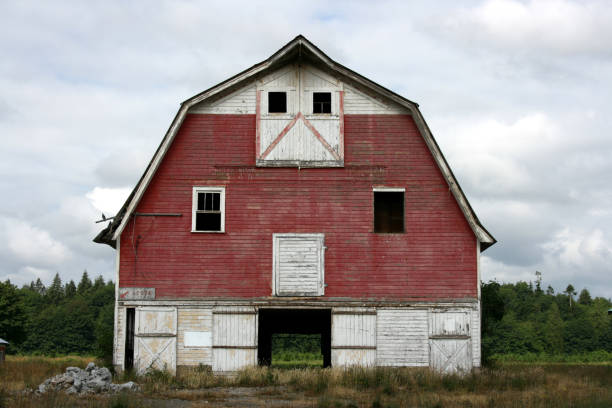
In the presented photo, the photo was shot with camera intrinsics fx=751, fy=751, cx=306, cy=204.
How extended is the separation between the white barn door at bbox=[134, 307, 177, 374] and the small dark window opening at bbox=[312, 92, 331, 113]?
721cm

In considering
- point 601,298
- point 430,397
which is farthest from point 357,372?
point 601,298

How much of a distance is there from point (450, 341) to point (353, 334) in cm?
277

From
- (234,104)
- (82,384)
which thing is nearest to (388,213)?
(234,104)

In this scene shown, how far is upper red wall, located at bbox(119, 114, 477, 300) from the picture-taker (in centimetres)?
2156

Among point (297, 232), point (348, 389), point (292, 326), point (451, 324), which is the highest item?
point (297, 232)

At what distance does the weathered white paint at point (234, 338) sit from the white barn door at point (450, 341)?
16.7 feet

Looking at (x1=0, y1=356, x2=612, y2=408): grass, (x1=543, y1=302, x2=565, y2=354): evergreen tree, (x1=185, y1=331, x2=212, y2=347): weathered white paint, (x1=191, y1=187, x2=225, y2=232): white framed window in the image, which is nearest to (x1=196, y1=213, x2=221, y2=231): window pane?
(x1=191, y1=187, x2=225, y2=232): white framed window

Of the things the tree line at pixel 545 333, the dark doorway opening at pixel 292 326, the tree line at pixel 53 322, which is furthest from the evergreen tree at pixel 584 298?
the dark doorway opening at pixel 292 326

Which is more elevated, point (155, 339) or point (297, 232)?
point (297, 232)

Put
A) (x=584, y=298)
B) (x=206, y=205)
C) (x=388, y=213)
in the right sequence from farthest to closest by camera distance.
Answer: (x=584, y=298), (x=388, y=213), (x=206, y=205)

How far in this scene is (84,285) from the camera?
477 feet

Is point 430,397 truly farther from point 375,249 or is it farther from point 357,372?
point 375,249

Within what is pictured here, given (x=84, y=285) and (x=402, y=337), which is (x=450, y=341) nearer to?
(x=402, y=337)

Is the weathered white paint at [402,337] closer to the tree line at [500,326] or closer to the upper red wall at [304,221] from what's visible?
the upper red wall at [304,221]
